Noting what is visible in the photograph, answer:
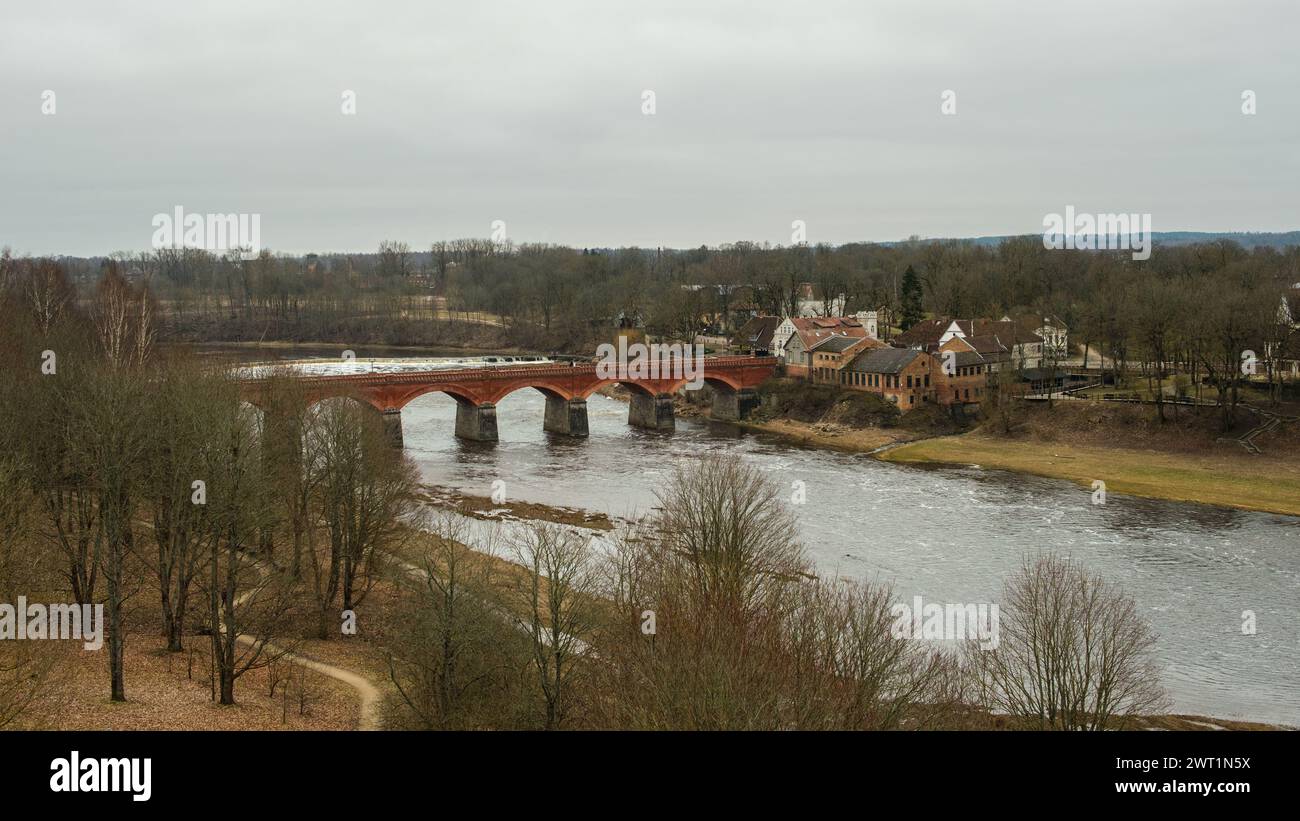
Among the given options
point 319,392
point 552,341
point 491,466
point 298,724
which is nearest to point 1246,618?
point 298,724

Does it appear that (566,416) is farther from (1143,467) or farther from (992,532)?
(1143,467)

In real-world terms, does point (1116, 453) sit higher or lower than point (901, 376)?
lower

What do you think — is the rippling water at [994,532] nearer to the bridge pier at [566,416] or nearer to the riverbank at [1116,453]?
the bridge pier at [566,416]

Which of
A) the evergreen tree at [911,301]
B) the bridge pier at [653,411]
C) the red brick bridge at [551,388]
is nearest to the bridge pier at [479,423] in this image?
the red brick bridge at [551,388]

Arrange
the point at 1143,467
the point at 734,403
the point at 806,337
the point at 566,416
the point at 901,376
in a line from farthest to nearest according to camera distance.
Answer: the point at 806,337, the point at 734,403, the point at 566,416, the point at 901,376, the point at 1143,467

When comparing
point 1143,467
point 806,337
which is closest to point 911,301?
point 806,337

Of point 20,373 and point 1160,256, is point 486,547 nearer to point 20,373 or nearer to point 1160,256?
point 20,373

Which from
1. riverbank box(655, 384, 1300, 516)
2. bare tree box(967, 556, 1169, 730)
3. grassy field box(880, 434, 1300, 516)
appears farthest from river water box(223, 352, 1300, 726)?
bare tree box(967, 556, 1169, 730)

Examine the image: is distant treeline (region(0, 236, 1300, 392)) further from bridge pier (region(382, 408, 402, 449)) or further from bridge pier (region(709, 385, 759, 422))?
bridge pier (region(709, 385, 759, 422))
